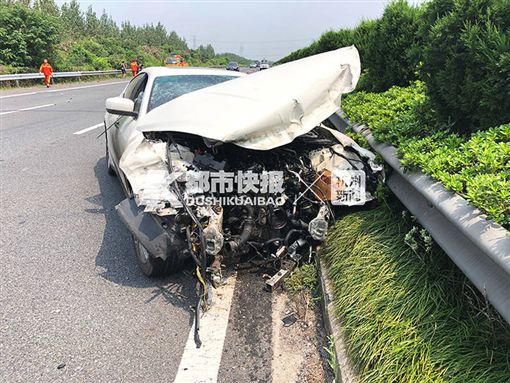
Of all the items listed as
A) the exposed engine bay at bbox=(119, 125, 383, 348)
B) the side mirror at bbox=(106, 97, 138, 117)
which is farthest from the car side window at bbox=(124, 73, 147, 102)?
the exposed engine bay at bbox=(119, 125, 383, 348)

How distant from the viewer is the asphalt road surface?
7.95 ft

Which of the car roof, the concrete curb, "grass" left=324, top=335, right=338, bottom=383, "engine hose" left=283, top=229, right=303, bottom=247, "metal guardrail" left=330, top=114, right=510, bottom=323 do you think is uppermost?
the car roof

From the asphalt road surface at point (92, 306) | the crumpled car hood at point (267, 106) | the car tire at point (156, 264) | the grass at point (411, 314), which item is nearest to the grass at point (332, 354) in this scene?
the grass at point (411, 314)

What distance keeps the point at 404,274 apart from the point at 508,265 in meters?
0.99

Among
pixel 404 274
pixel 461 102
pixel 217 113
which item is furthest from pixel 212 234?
pixel 461 102

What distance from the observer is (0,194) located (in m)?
5.21

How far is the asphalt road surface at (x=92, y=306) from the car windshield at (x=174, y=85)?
1.49 metres

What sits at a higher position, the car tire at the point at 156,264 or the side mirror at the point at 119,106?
the side mirror at the point at 119,106

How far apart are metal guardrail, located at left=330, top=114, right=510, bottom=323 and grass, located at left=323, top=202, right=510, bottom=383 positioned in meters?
0.18

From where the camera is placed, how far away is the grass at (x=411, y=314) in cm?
191

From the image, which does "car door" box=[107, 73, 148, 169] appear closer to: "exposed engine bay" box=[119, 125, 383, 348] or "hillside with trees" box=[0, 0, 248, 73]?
"exposed engine bay" box=[119, 125, 383, 348]

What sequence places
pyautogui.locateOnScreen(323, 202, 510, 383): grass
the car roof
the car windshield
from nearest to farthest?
pyautogui.locateOnScreen(323, 202, 510, 383): grass → the car windshield → the car roof

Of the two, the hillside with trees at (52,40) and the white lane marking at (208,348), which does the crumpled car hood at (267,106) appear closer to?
Result: the white lane marking at (208,348)

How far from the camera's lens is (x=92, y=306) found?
9.84 feet
